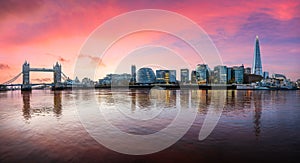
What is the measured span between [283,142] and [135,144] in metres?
7.22

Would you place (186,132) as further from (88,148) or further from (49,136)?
(49,136)

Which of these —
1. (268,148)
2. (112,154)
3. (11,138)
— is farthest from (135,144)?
(11,138)

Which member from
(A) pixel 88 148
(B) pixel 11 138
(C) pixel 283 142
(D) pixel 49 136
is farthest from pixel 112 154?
(C) pixel 283 142

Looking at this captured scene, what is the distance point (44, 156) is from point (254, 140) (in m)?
9.83

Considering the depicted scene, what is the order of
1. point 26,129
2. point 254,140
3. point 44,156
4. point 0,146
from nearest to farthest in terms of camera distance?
point 44,156, point 0,146, point 254,140, point 26,129

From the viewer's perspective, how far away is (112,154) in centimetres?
872

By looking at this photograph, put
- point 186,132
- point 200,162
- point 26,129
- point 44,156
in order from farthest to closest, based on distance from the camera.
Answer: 1. point 26,129
2. point 186,132
3. point 44,156
4. point 200,162

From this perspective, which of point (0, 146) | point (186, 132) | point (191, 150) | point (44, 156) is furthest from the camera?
point (186, 132)

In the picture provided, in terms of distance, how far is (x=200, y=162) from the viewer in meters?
7.73

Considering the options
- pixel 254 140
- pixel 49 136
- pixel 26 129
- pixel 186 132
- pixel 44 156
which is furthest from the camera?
pixel 26 129

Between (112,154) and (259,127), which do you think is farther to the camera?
(259,127)

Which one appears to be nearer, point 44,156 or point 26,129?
point 44,156

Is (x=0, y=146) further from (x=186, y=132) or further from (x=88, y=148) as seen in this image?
(x=186, y=132)

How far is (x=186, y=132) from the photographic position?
40.7ft
